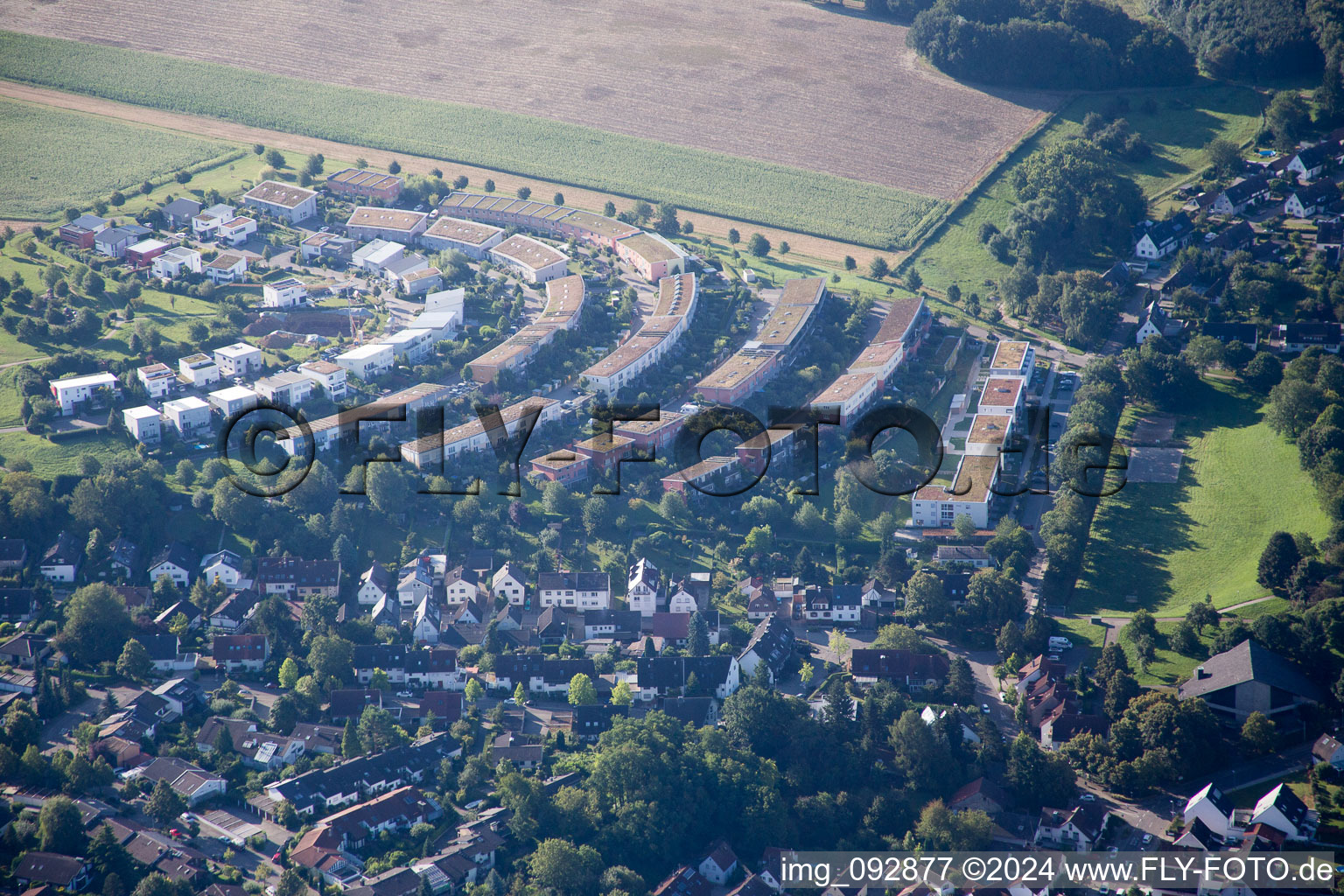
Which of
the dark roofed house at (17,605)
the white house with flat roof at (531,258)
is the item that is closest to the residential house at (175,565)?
the dark roofed house at (17,605)

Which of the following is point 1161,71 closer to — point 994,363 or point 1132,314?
point 1132,314

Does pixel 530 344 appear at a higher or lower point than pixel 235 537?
higher

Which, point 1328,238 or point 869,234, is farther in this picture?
point 869,234

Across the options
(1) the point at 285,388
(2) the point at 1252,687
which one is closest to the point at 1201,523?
(2) the point at 1252,687

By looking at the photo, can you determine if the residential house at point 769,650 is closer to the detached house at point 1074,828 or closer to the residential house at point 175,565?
the detached house at point 1074,828

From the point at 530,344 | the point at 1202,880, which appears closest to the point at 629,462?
the point at 530,344
